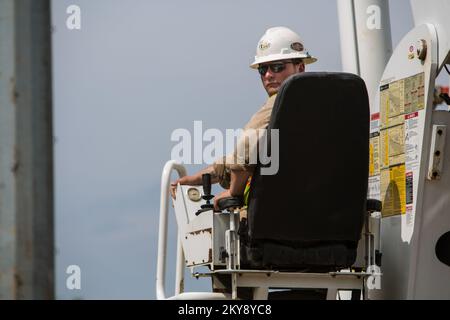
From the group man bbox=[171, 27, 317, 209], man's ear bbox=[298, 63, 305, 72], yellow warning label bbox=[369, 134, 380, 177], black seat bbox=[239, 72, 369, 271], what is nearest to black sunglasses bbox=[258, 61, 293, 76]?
man bbox=[171, 27, 317, 209]

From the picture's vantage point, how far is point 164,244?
611 cm

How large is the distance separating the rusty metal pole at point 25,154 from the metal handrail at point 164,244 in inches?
95.4

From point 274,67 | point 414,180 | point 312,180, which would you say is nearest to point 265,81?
point 274,67

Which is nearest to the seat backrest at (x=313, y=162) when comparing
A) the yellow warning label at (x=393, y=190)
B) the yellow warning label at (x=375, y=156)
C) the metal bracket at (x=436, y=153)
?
the metal bracket at (x=436, y=153)

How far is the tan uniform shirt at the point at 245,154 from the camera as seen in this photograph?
5.59 metres

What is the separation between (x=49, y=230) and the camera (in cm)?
346

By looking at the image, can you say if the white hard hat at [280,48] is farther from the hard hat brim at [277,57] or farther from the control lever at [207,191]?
the control lever at [207,191]

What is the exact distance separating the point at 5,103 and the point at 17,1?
300 millimetres

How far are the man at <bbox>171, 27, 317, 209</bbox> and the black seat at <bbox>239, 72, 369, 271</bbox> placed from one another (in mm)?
119

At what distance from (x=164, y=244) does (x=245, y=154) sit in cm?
81

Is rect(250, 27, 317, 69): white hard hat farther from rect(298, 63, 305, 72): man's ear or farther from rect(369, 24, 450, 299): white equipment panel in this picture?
rect(369, 24, 450, 299): white equipment panel

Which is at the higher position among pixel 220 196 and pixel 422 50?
pixel 422 50

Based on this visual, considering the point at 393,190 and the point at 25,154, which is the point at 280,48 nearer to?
the point at 393,190
